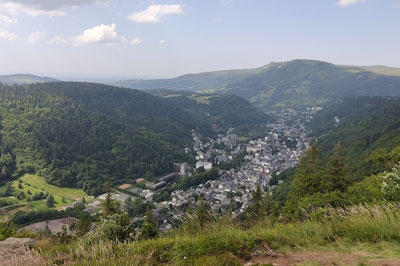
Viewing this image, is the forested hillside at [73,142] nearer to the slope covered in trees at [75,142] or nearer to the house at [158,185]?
the slope covered in trees at [75,142]

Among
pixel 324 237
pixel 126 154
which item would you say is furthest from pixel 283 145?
pixel 324 237

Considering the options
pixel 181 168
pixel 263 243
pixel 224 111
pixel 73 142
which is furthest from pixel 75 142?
pixel 224 111

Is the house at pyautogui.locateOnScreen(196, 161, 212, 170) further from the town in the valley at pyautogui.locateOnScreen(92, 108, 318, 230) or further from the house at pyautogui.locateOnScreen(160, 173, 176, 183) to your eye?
the house at pyautogui.locateOnScreen(160, 173, 176, 183)

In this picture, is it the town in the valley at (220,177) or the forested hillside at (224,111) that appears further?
the forested hillside at (224,111)

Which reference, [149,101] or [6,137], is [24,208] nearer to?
[6,137]

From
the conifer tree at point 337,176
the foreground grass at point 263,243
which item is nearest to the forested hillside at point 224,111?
the conifer tree at point 337,176

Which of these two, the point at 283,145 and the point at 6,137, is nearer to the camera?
the point at 6,137

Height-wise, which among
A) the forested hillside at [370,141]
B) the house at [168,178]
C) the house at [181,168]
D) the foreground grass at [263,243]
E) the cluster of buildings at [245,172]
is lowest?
the house at [168,178]
